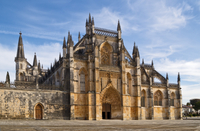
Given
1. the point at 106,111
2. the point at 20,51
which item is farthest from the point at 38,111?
the point at 20,51

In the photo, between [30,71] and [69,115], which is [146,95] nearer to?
[69,115]

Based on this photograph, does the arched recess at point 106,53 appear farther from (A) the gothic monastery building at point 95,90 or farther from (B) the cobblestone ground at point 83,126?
(B) the cobblestone ground at point 83,126

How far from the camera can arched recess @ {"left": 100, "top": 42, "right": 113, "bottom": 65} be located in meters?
41.4

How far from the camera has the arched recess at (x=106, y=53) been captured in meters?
41.4

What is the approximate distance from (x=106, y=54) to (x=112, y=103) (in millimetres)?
9366

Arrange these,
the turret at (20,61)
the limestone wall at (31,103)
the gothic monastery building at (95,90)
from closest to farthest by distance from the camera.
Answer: the limestone wall at (31,103) → the gothic monastery building at (95,90) → the turret at (20,61)

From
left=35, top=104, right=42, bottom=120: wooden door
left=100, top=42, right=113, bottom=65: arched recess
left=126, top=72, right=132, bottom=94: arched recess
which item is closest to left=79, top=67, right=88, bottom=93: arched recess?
left=100, top=42, right=113, bottom=65: arched recess

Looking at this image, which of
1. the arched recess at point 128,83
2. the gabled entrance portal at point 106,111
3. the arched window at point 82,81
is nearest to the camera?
the arched window at point 82,81

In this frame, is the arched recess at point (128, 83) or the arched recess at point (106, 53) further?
the arched recess at point (128, 83)

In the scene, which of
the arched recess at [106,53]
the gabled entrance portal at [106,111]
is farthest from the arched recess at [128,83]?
the gabled entrance portal at [106,111]

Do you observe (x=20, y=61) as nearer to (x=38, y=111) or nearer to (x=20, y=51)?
(x=20, y=51)

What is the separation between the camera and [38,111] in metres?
32.4

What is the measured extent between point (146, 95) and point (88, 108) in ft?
48.7

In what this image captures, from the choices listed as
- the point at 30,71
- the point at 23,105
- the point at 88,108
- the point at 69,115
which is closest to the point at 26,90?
the point at 23,105
